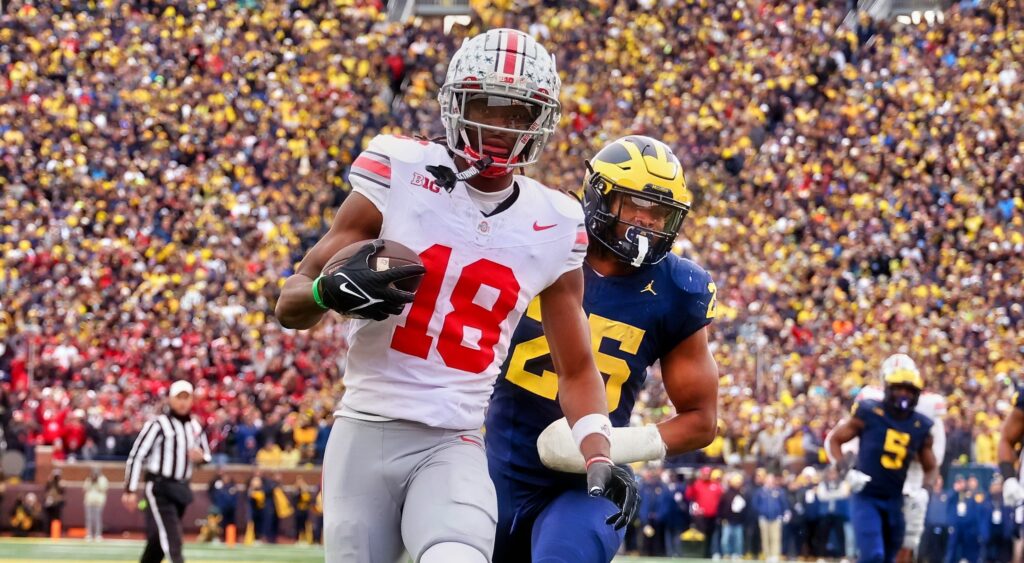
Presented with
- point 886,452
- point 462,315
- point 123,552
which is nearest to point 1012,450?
point 886,452

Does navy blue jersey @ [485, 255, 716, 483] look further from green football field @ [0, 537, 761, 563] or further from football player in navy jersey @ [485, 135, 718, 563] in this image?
green football field @ [0, 537, 761, 563]

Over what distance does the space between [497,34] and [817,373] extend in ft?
45.5

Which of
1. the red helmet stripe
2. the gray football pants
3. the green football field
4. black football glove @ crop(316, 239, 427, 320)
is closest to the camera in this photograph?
black football glove @ crop(316, 239, 427, 320)

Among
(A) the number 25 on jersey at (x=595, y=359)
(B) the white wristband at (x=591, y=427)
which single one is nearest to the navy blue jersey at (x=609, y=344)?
(A) the number 25 on jersey at (x=595, y=359)

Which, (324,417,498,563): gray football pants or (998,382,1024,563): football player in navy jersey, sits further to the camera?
(998,382,1024,563): football player in navy jersey

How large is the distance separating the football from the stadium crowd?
1242 cm

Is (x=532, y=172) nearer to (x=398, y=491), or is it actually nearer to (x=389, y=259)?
(x=398, y=491)

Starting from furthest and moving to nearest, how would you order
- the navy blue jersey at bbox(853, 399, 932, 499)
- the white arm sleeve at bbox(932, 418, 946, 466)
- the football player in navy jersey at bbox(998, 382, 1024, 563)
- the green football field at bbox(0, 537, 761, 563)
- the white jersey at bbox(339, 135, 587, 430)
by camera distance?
the green football field at bbox(0, 537, 761, 563) → the white arm sleeve at bbox(932, 418, 946, 466) → the navy blue jersey at bbox(853, 399, 932, 499) → the football player in navy jersey at bbox(998, 382, 1024, 563) → the white jersey at bbox(339, 135, 587, 430)

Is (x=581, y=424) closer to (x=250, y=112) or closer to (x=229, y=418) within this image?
(x=229, y=418)

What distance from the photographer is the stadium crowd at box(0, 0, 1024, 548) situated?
16969 mm

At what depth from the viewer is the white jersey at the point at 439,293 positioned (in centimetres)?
358

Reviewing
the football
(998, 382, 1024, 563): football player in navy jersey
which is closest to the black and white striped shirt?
(998, 382, 1024, 563): football player in navy jersey

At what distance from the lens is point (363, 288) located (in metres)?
3.22

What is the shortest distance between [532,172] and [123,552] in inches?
325
